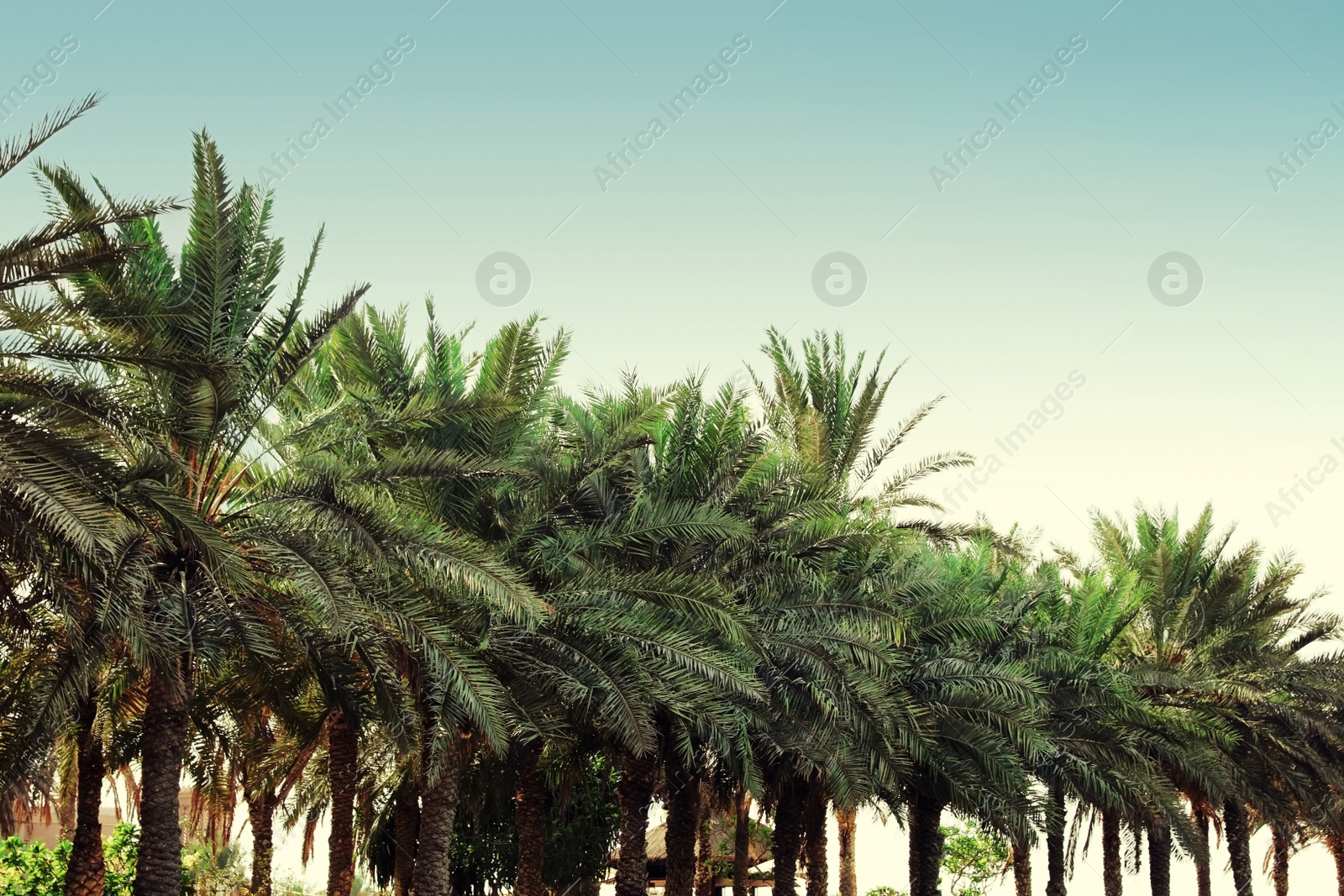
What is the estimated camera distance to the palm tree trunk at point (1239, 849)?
1158 inches

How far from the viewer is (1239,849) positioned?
1160 inches

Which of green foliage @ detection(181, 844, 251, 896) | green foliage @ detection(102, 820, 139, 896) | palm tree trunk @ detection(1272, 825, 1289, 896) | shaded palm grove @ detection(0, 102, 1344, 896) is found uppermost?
shaded palm grove @ detection(0, 102, 1344, 896)

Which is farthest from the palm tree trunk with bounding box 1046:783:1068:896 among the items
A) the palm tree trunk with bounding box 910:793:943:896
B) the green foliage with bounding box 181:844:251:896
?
the green foliage with bounding box 181:844:251:896

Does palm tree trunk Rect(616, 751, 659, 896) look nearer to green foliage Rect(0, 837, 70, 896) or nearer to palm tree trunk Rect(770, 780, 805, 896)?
palm tree trunk Rect(770, 780, 805, 896)

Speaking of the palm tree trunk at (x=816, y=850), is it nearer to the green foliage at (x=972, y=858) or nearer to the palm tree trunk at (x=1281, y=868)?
the green foliage at (x=972, y=858)

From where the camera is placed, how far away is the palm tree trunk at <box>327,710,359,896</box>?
55.4 ft

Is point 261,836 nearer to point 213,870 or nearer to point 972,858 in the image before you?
point 213,870

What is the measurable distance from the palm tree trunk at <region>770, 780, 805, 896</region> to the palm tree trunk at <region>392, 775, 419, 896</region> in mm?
5530

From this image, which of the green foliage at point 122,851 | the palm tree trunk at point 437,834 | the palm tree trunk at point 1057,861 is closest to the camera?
the palm tree trunk at point 437,834

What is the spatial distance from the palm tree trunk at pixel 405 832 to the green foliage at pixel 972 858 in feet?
54.4

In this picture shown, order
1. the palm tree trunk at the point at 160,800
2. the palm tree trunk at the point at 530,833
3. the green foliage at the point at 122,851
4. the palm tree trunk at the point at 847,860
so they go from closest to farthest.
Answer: the palm tree trunk at the point at 160,800 < the palm tree trunk at the point at 530,833 < the green foliage at the point at 122,851 < the palm tree trunk at the point at 847,860

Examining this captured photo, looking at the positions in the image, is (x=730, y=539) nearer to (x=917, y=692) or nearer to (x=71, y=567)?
(x=917, y=692)

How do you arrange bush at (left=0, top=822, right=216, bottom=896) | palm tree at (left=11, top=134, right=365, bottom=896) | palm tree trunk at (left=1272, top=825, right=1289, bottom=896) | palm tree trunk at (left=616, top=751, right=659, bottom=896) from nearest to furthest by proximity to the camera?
1. palm tree at (left=11, top=134, right=365, bottom=896)
2. bush at (left=0, top=822, right=216, bottom=896)
3. palm tree trunk at (left=616, top=751, right=659, bottom=896)
4. palm tree trunk at (left=1272, top=825, right=1289, bottom=896)

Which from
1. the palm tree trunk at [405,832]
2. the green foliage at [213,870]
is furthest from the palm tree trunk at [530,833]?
the green foliage at [213,870]
